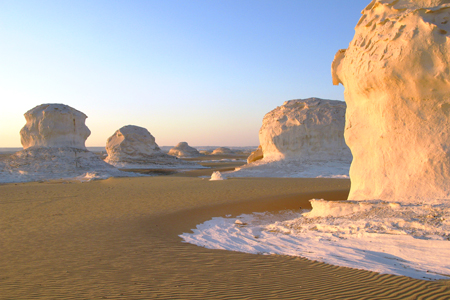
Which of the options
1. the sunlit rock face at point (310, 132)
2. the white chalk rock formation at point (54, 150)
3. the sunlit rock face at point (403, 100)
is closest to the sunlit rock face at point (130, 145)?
the white chalk rock formation at point (54, 150)

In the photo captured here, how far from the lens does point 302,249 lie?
541 centimetres

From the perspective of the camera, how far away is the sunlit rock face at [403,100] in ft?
21.9

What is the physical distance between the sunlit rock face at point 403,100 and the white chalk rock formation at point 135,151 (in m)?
28.1

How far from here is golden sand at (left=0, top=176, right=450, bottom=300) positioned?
Answer: 3604mm

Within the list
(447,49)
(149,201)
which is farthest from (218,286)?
(149,201)

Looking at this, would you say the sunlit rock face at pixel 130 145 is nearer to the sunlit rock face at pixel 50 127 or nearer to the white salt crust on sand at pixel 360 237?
the sunlit rock face at pixel 50 127

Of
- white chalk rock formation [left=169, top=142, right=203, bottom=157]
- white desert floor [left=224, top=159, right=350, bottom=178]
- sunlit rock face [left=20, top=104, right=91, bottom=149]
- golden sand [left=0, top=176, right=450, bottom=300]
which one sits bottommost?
golden sand [left=0, top=176, right=450, bottom=300]

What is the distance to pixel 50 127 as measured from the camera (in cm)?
2372

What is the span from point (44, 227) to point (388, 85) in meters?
9.13

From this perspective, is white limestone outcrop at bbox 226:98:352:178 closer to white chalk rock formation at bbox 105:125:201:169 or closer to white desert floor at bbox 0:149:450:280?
white desert floor at bbox 0:149:450:280

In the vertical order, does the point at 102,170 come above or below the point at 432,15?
below

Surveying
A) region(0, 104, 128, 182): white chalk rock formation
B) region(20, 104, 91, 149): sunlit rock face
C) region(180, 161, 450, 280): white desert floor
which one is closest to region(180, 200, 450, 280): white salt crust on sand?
region(180, 161, 450, 280): white desert floor

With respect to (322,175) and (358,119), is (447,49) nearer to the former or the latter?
(358,119)

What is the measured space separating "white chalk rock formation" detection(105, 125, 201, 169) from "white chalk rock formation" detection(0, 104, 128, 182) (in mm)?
8337
